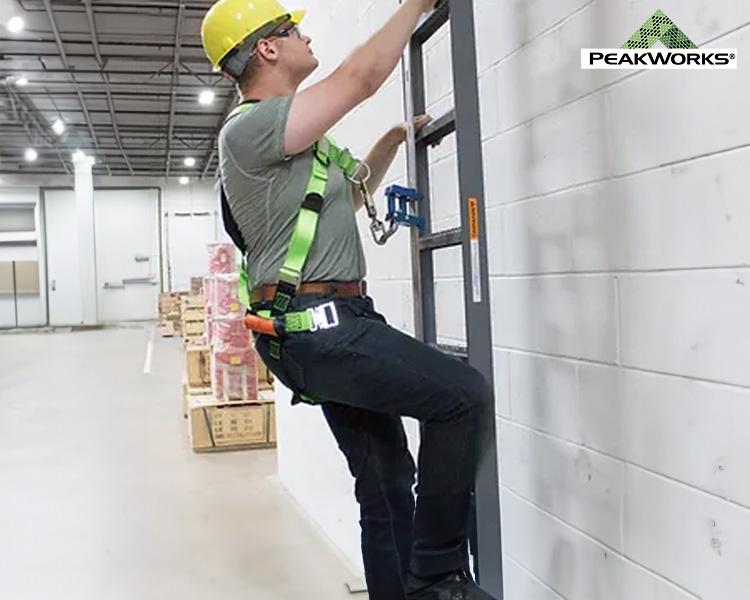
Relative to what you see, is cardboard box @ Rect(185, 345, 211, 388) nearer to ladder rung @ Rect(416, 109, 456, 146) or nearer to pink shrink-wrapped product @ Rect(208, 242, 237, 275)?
pink shrink-wrapped product @ Rect(208, 242, 237, 275)

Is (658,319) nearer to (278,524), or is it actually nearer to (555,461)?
(555,461)

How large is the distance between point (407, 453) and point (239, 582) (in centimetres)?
187

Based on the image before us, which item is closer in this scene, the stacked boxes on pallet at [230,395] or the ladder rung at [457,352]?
the ladder rung at [457,352]

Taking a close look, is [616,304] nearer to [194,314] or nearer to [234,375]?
[234,375]

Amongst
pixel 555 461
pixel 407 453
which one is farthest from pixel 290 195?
pixel 555 461

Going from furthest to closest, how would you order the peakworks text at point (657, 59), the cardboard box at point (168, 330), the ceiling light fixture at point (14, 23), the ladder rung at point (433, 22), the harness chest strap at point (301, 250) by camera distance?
1. the cardboard box at point (168, 330)
2. the ceiling light fixture at point (14, 23)
3. the ladder rung at point (433, 22)
4. the harness chest strap at point (301, 250)
5. the peakworks text at point (657, 59)

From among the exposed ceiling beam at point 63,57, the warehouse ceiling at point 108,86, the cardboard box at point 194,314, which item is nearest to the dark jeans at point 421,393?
the warehouse ceiling at point 108,86

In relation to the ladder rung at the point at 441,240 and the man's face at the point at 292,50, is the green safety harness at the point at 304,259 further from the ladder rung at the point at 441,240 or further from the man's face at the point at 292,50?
the ladder rung at the point at 441,240

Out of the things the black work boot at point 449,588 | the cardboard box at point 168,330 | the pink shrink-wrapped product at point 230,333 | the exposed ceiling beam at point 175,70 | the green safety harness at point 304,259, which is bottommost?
the black work boot at point 449,588

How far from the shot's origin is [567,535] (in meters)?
1.83

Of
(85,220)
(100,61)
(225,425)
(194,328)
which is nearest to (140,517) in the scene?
(225,425)

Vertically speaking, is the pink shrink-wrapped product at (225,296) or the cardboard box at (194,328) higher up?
the pink shrink-wrapped product at (225,296)

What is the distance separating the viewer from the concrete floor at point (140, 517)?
3.39 metres

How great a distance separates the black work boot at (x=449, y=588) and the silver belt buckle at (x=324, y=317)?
57 centimetres
